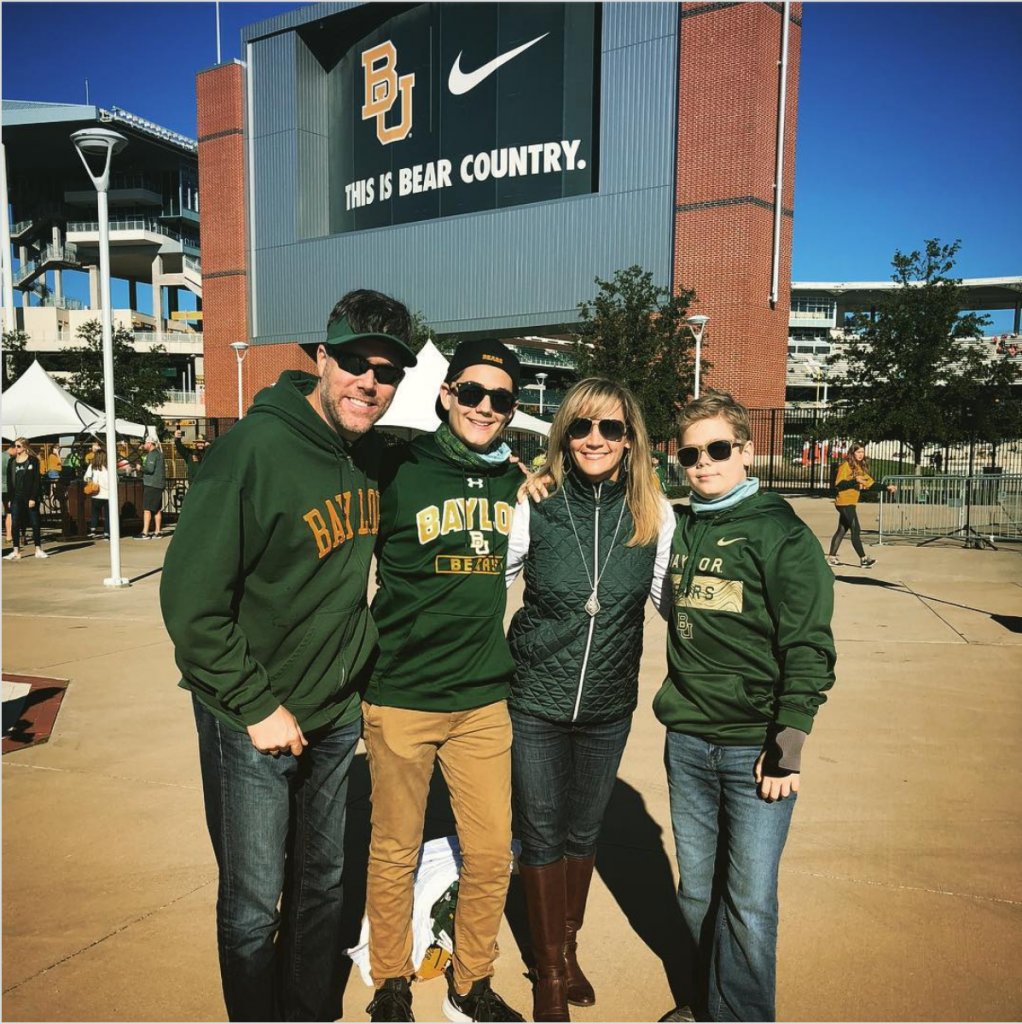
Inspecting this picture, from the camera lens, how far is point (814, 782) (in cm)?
443

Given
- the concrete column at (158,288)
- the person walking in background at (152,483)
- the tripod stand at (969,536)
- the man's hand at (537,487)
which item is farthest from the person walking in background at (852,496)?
the concrete column at (158,288)

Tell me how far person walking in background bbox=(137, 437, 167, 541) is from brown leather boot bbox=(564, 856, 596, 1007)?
45.0ft

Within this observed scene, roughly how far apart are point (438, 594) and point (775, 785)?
113cm

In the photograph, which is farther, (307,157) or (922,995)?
(307,157)

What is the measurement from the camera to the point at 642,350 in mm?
23375

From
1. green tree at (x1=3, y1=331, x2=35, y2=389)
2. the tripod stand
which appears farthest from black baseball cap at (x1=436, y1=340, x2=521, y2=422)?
green tree at (x1=3, y1=331, x2=35, y2=389)

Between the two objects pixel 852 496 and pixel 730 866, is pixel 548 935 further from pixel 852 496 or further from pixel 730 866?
pixel 852 496

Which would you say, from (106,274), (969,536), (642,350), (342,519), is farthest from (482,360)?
(642,350)

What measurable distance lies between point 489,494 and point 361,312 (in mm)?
733

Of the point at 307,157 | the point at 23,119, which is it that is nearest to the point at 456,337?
the point at 307,157

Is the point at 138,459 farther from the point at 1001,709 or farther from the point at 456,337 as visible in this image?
the point at 1001,709

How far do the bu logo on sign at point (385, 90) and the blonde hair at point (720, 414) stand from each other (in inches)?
1315

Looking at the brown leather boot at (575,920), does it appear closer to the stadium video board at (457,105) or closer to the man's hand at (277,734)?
the man's hand at (277,734)

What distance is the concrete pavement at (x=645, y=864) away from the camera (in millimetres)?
2707
